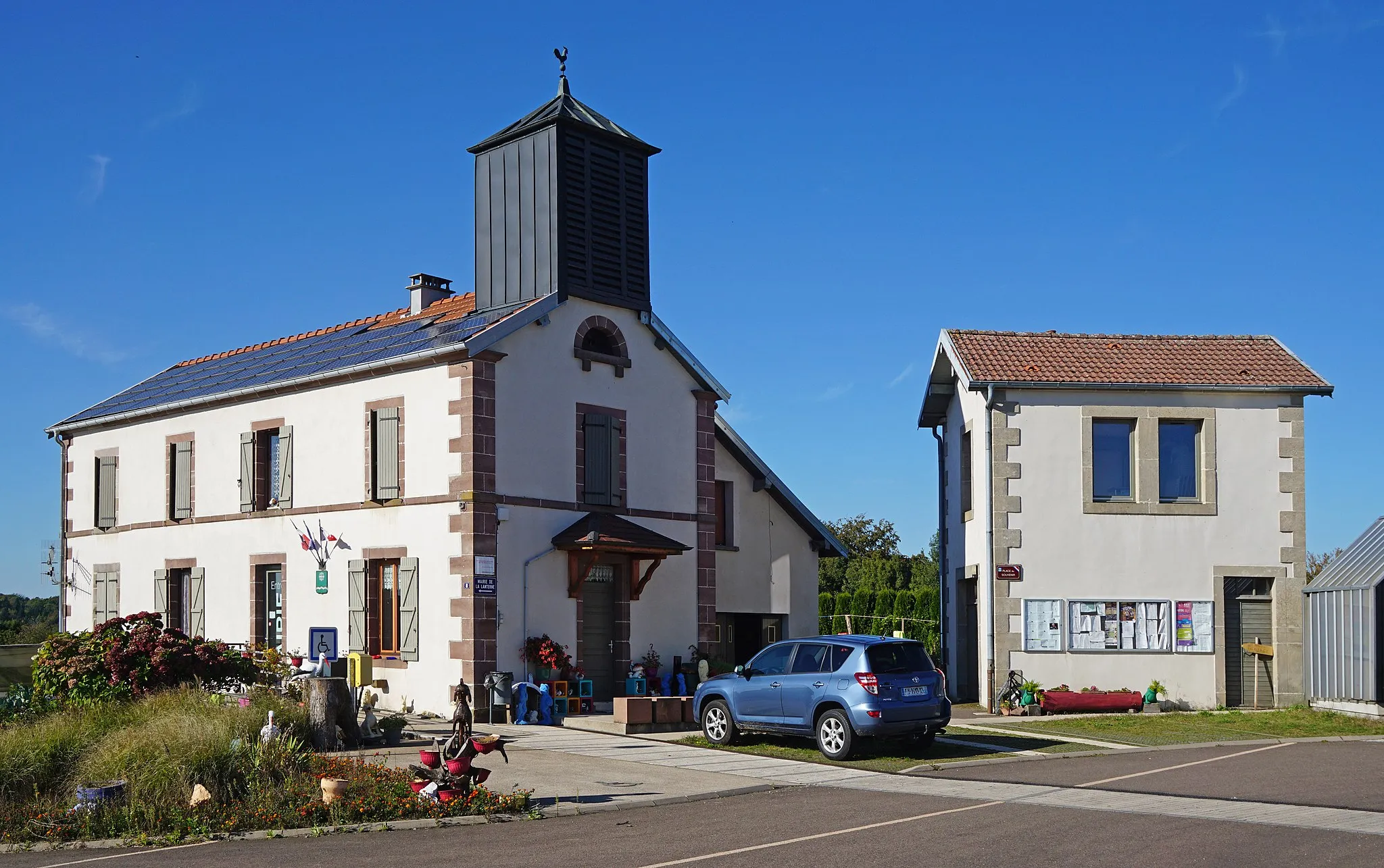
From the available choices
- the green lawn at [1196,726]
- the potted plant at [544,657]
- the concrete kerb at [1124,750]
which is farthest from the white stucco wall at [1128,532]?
the potted plant at [544,657]

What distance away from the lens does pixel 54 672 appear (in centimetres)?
1859

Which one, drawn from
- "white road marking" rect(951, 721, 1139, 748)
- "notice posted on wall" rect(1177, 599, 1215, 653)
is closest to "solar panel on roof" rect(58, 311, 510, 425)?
"white road marking" rect(951, 721, 1139, 748)

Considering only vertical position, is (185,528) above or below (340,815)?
above

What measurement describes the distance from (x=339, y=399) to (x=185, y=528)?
18.0 feet

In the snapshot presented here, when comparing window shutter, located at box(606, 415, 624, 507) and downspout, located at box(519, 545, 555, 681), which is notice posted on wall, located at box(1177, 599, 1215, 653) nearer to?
window shutter, located at box(606, 415, 624, 507)

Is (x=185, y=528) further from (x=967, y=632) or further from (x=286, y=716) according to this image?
(x=967, y=632)

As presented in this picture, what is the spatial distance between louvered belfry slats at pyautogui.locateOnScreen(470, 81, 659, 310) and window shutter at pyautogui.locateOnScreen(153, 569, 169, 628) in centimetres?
876

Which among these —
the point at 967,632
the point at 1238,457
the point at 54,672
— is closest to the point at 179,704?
the point at 54,672

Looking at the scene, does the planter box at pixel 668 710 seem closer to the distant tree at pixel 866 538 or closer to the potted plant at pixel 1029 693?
the potted plant at pixel 1029 693

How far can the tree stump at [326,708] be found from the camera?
16.9 meters

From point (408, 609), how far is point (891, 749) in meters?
8.53

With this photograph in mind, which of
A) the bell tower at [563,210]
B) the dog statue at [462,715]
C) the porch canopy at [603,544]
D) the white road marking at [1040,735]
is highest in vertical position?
the bell tower at [563,210]

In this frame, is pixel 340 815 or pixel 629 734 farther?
pixel 629 734

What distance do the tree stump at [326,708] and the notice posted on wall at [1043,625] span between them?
40.8ft
